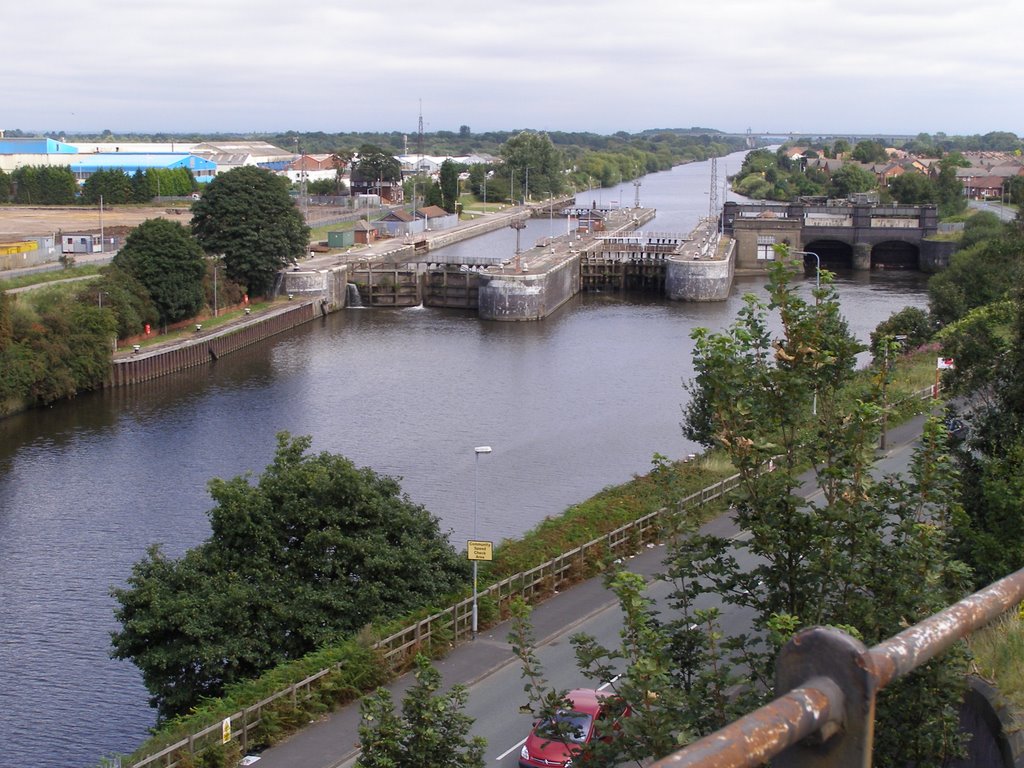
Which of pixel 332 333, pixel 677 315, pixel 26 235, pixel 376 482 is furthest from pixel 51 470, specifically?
pixel 26 235

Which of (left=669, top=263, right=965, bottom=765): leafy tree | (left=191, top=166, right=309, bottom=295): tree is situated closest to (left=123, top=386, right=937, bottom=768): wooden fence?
(left=669, top=263, right=965, bottom=765): leafy tree

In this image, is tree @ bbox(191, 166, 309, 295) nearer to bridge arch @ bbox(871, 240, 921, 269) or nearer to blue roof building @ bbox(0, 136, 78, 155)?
bridge arch @ bbox(871, 240, 921, 269)

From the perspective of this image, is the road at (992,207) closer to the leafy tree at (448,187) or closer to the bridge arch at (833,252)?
the bridge arch at (833,252)

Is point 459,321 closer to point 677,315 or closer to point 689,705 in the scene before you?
point 677,315

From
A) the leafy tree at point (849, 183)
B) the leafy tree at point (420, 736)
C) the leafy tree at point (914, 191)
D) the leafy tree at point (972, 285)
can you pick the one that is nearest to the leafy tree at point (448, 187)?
the leafy tree at point (914, 191)

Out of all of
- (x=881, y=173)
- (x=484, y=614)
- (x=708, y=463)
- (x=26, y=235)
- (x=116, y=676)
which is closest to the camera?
(x=484, y=614)

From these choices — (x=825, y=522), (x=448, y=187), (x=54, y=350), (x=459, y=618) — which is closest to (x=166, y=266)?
(x=54, y=350)

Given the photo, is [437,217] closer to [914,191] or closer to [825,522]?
[914,191]
